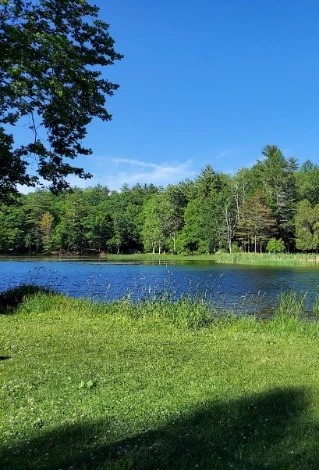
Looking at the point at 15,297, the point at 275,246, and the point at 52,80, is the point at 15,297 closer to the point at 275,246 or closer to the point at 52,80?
the point at 52,80

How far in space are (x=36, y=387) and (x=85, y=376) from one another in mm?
890

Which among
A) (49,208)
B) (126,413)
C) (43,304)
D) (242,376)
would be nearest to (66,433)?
(126,413)

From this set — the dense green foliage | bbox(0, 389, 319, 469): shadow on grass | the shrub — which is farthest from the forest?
bbox(0, 389, 319, 469): shadow on grass

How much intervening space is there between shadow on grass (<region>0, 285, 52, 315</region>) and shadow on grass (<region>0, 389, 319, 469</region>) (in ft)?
36.3

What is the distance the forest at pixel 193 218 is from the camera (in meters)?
85.8

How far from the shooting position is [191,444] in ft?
16.2

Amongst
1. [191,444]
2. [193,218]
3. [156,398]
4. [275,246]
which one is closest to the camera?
[191,444]

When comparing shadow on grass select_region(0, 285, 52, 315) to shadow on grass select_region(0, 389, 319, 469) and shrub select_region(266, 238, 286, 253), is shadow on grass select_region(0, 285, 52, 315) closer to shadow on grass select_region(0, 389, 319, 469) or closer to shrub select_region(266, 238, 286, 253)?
shadow on grass select_region(0, 389, 319, 469)

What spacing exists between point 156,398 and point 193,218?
3673 inches

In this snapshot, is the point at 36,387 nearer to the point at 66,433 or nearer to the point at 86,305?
the point at 66,433

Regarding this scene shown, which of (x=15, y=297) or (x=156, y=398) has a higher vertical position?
(x=15, y=297)

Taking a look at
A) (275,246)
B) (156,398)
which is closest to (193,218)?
(275,246)

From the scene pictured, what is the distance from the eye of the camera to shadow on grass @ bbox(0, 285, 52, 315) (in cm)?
1578

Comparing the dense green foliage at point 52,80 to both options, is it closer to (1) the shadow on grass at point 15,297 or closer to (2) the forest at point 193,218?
(1) the shadow on grass at point 15,297
